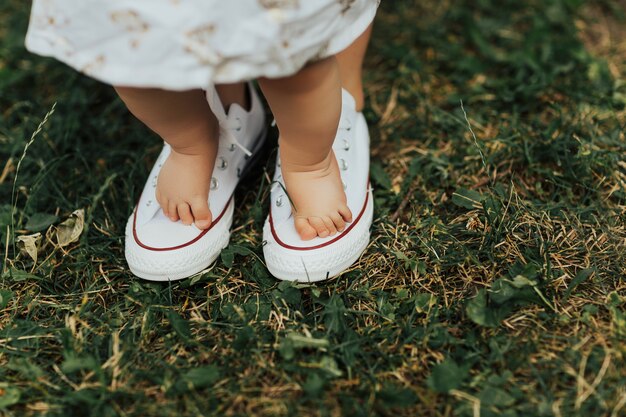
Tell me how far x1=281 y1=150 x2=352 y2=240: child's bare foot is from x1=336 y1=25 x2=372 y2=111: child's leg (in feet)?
0.89

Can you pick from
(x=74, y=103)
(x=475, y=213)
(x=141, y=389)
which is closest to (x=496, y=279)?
(x=475, y=213)

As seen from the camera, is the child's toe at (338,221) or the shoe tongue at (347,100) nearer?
the child's toe at (338,221)

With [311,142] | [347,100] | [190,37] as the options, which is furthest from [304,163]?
[190,37]

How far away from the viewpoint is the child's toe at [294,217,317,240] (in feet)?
4.30

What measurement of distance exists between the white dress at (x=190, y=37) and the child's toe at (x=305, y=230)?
0.40 meters

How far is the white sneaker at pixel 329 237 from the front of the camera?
130 cm

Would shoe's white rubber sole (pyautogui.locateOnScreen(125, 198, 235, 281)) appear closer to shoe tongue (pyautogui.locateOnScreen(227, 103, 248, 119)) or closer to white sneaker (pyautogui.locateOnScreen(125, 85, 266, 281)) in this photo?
white sneaker (pyautogui.locateOnScreen(125, 85, 266, 281))

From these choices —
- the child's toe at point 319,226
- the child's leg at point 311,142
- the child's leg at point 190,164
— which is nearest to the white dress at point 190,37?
the child's leg at point 311,142

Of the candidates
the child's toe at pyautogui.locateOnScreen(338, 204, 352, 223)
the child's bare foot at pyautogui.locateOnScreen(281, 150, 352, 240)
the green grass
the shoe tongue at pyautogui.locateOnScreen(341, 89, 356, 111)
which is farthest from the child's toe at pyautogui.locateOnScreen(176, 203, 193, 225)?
the shoe tongue at pyautogui.locateOnScreen(341, 89, 356, 111)

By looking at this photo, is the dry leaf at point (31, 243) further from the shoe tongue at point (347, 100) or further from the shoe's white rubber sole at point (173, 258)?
the shoe tongue at point (347, 100)

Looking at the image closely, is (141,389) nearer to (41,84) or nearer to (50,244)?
(50,244)

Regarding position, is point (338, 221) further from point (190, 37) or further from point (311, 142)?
point (190, 37)

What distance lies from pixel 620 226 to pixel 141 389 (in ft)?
3.43

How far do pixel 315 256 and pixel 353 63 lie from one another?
0.50m
